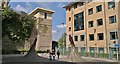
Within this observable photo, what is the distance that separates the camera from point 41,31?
61.5m

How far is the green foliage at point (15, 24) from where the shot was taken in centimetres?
3459

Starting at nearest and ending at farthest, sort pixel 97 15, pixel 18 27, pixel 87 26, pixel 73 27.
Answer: pixel 18 27 < pixel 97 15 < pixel 87 26 < pixel 73 27

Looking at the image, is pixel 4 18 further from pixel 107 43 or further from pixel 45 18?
pixel 45 18

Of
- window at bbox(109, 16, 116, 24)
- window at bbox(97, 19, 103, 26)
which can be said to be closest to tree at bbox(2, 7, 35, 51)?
window at bbox(97, 19, 103, 26)

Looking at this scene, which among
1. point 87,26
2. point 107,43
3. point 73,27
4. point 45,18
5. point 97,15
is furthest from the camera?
point 45,18

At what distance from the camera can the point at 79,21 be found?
55906 mm

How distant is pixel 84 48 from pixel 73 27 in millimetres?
7311

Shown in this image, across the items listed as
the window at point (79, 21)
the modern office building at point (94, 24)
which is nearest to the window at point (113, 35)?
the modern office building at point (94, 24)

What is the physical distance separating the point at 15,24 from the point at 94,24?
762 inches

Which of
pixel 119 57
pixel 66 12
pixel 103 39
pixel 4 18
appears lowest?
pixel 119 57

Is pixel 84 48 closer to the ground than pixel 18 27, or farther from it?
closer to the ground

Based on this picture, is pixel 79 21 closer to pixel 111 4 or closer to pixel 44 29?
pixel 44 29

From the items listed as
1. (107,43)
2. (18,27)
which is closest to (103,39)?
(107,43)

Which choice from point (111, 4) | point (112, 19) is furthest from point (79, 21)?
point (112, 19)
